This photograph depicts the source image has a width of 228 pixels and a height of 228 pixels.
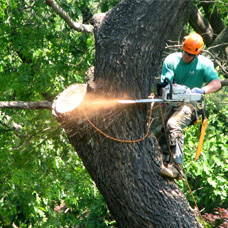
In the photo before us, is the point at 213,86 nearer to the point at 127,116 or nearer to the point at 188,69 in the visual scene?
the point at 188,69

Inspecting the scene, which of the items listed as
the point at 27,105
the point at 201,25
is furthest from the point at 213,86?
the point at 201,25

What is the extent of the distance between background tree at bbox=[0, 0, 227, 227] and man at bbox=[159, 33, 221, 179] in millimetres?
2499

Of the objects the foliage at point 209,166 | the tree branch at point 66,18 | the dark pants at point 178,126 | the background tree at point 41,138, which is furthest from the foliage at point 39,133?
the dark pants at point 178,126

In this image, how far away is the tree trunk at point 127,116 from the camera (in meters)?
3.64

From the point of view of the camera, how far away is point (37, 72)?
7.93 m

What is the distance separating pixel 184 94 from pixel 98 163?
4.14 ft

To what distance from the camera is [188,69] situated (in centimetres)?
476

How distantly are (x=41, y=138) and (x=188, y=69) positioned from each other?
418cm

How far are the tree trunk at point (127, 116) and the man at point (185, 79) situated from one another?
578 mm

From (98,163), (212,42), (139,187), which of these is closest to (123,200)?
(139,187)

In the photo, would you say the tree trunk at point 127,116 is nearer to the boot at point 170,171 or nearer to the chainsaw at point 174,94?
the boot at point 170,171

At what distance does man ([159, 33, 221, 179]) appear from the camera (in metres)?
4.38

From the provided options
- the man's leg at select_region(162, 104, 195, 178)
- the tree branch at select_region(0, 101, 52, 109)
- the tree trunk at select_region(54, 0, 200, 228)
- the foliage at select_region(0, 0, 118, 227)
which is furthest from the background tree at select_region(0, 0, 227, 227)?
the tree trunk at select_region(54, 0, 200, 228)

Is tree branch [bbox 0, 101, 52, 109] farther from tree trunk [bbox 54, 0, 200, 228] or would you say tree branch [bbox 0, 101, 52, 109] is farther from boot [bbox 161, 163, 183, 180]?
boot [bbox 161, 163, 183, 180]
